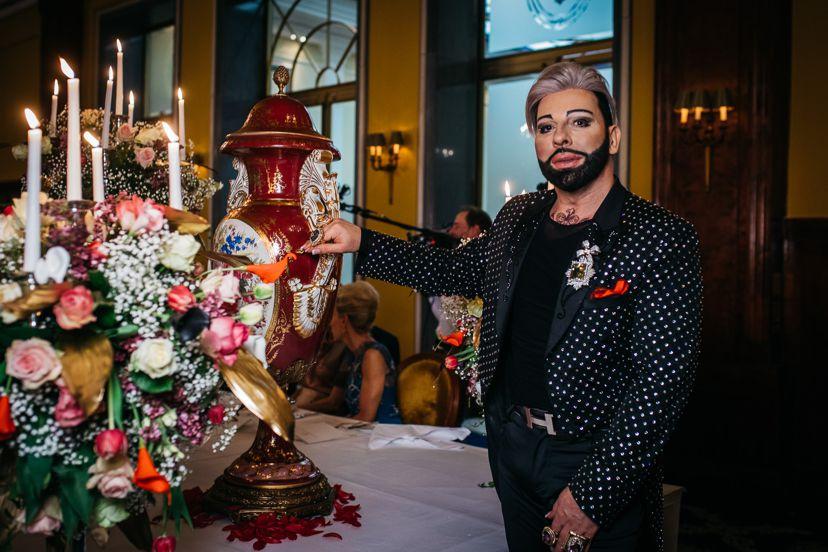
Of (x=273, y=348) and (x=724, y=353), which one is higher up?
(x=273, y=348)

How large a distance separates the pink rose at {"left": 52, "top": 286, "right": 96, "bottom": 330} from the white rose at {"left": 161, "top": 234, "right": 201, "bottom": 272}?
14cm

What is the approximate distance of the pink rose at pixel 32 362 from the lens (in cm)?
94

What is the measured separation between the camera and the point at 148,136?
240 cm

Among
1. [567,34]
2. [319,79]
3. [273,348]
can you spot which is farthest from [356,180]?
[273,348]

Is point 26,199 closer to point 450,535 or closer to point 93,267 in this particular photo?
point 93,267

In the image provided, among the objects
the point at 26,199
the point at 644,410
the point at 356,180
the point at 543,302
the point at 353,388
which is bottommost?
the point at 353,388

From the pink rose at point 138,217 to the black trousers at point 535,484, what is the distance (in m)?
0.89

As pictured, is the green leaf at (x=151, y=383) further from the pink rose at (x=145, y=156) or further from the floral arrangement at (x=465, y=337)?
the pink rose at (x=145, y=156)

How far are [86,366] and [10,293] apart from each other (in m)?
0.14

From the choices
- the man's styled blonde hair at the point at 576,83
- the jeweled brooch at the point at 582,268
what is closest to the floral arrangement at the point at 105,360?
the jeweled brooch at the point at 582,268

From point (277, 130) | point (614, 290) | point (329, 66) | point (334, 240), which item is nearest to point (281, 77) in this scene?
point (277, 130)

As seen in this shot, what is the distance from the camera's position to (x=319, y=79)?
852 cm

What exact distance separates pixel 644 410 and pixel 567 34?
570 centimetres

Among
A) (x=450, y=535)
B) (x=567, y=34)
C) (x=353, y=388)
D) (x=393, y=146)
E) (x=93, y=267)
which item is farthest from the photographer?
(x=393, y=146)
